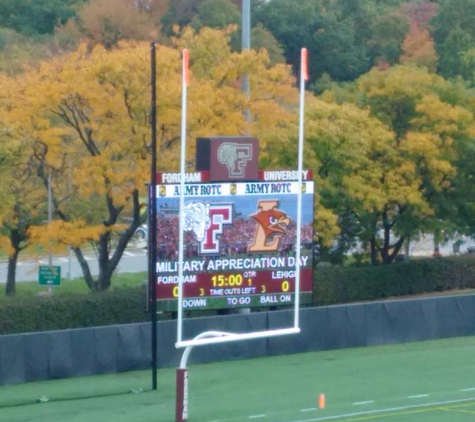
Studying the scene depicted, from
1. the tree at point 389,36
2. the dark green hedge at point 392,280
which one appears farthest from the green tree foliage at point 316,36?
the dark green hedge at point 392,280

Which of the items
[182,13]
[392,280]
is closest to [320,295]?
[392,280]

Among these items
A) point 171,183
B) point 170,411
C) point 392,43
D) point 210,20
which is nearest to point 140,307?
point 171,183

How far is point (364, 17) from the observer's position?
79562mm

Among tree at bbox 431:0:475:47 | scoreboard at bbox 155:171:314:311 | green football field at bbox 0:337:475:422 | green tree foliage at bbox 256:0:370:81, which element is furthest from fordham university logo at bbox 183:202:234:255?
tree at bbox 431:0:475:47

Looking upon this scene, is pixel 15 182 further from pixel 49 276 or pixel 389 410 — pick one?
pixel 389 410

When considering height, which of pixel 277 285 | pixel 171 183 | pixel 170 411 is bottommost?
pixel 170 411

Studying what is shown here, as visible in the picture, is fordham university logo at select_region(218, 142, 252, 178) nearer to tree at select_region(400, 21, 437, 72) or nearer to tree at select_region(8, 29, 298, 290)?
tree at select_region(8, 29, 298, 290)

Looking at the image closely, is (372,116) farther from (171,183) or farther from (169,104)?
(171,183)

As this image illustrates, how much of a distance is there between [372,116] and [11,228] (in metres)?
12.5

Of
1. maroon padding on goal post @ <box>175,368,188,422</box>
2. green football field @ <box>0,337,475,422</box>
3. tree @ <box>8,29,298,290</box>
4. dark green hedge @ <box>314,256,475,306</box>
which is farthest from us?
dark green hedge @ <box>314,256,475,306</box>

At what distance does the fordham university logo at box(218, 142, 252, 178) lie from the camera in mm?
21391

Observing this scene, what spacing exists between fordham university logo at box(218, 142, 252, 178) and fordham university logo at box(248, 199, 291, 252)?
87 centimetres

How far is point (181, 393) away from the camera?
637 inches

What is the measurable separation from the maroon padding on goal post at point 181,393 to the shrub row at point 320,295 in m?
9.73
